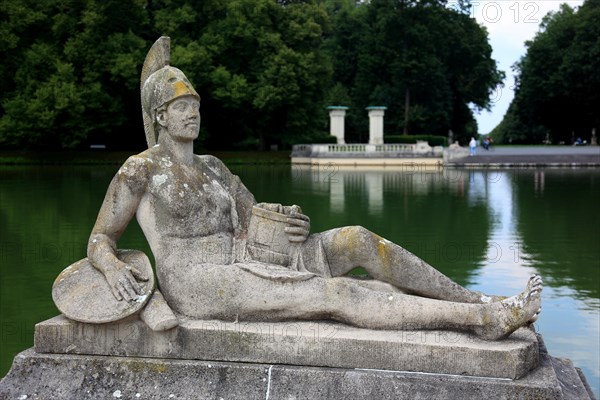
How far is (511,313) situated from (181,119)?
8.15ft

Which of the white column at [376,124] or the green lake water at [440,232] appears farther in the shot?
the white column at [376,124]

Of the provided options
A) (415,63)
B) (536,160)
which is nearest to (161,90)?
(536,160)

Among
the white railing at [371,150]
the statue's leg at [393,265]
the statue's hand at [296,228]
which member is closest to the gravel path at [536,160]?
the white railing at [371,150]

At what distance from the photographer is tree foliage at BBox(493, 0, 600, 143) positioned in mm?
57375

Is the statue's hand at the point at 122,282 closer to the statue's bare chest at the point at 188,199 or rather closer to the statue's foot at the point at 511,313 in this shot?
the statue's bare chest at the point at 188,199

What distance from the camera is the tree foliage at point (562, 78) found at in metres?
57.4

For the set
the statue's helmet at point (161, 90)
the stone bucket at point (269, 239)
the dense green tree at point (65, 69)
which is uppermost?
the dense green tree at point (65, 69)

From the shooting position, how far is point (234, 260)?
5.02m

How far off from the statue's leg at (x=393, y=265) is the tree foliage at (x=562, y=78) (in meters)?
55.6

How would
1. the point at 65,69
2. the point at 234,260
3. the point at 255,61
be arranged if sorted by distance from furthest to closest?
the point at 255,61 < the point at 65,69 < the point at 234,260

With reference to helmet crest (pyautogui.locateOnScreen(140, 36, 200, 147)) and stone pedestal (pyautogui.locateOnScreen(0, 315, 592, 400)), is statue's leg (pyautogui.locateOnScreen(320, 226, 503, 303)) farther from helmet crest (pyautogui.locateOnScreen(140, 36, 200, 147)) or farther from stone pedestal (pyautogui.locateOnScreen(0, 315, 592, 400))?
helmet crest (pyautogui.locateOnScreen(140, 36, 200, 147))

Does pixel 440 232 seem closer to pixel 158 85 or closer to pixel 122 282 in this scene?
pixel 158 85

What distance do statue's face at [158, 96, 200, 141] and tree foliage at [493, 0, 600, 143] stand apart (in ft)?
183

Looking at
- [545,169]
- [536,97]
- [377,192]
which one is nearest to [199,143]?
[545,169]
